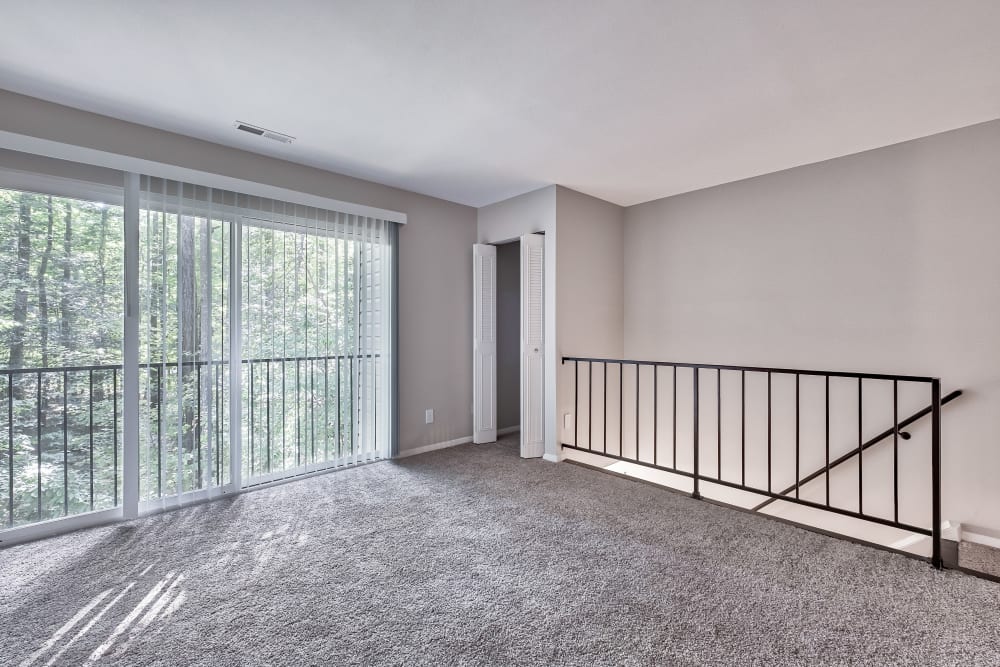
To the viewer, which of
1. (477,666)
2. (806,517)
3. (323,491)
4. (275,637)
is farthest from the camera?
(806,517)

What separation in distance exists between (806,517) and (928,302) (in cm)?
190

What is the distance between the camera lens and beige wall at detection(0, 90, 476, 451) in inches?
121

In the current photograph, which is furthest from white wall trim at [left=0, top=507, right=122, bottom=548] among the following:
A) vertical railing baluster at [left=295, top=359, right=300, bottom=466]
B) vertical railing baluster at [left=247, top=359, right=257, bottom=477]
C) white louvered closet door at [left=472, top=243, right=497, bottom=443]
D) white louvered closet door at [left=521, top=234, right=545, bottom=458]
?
white louvered closet door at [left=521, top=234, right=545, bottom=458]

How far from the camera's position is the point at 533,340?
390cm

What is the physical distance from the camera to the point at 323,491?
3066mm

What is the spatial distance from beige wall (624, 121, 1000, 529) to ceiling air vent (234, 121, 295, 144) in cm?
322

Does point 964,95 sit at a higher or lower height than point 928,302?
higher

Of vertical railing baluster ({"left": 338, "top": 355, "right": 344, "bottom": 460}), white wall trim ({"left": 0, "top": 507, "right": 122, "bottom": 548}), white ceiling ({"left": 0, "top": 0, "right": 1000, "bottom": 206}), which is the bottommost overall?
white wall trim ({"left": 0, "top": 507, "right": 122, "bottom": 548})

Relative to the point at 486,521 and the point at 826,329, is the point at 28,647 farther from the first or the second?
the point at 826,329

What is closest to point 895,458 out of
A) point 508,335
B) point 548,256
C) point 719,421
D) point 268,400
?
point 719,421

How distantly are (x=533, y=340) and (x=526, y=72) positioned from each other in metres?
2.22

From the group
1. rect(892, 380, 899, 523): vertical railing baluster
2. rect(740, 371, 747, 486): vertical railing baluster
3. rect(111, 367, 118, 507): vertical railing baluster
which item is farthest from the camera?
rect(740, 371, 747, 486): vertical railing baluster

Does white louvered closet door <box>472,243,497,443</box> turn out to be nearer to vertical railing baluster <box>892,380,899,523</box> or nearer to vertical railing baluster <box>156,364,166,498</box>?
vertical railing baluster <box>156,364,166,498</box>

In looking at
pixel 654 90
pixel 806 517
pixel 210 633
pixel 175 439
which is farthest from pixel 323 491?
pixel 806 517
